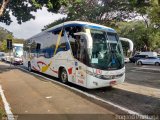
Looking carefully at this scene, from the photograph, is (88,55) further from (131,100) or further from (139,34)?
(139,34)

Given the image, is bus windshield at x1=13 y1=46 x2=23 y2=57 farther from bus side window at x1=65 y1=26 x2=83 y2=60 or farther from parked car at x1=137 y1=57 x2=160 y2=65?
bus side window at x1=65 y1=26 x2=83 y2=60

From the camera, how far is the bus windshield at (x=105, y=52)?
1081 cm

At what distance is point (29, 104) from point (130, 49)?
6156 millimetres

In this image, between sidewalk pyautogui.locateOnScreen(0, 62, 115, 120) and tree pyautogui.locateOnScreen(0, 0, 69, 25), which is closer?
sidewalk pyautogui.locateOnScreen(0, 62, 115, 120)

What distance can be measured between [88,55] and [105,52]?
0.93 meters

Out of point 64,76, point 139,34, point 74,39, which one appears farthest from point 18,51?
point 139,34

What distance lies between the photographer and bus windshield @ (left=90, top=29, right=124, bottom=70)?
35.5ft

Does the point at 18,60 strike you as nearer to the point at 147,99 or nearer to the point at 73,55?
the point at 73,55

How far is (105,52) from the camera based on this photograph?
11086mm

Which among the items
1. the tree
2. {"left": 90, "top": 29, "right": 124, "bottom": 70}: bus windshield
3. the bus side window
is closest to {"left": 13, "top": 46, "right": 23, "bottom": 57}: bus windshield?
the tree

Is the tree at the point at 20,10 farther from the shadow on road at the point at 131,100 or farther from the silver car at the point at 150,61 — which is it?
the silver car at the point at 150,61

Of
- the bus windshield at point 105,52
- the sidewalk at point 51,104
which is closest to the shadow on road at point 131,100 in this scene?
the sidewalk at point 51,104

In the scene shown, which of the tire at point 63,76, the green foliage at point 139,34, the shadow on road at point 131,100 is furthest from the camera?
the green foliage at point 139,34

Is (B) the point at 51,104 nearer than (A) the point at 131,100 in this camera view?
Yes
